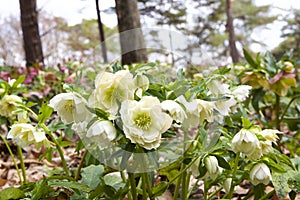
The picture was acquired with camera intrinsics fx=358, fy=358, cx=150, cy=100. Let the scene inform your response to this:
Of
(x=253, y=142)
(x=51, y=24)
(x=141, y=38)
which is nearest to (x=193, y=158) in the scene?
(x=253, y=142)

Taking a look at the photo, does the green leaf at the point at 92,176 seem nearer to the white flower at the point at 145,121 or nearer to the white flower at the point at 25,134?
the white flower at the point at 25,134

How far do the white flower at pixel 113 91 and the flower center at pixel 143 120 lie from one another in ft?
0.11

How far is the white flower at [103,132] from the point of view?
1.73 feet

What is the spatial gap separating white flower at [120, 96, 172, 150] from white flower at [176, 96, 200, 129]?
0.18ft

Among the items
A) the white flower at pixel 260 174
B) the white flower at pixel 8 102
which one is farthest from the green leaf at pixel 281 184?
the white flower at pixel 8 102

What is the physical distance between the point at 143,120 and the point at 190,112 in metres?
0.09

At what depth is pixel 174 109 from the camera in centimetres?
53

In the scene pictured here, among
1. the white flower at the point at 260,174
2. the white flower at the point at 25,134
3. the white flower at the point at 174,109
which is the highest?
the white flower at the point at 174,109

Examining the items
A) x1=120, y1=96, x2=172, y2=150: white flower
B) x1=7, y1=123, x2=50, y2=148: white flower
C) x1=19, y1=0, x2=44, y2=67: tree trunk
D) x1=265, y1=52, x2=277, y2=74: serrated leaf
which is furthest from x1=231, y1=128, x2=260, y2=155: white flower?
x1=19, y1=0, x2=44, y2=67: tree trunk

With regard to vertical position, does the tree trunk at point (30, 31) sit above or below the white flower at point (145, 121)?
above

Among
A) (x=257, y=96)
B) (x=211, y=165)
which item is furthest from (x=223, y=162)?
(x=257, y=96)

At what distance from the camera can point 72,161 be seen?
1.52 metres

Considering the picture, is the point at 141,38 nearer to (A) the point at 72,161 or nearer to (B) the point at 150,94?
(B) the point at 150,94

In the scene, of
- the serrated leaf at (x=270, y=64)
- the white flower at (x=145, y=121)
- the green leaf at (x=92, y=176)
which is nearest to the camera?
the white flower at (x=145, y=121)
